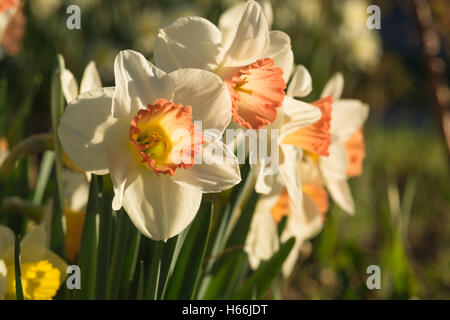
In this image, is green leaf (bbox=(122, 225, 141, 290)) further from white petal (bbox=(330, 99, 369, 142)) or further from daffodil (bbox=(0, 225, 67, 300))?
white petal (bbox=(330, 99, 369, 142))

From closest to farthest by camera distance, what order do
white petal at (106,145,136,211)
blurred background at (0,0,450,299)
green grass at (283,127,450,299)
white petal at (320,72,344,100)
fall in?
1. white petal at (106,145,136,211)
2. white petal at (320,72,344,100)
3. green grass at (283,127,450,299)
4. blurred background at (0,0,450,299)

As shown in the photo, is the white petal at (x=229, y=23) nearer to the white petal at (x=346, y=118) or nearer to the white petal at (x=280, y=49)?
the white petal at (x=280, y=49)

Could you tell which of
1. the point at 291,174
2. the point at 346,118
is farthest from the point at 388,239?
the point at 291,174

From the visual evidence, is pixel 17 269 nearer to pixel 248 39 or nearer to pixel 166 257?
pixel 166 257

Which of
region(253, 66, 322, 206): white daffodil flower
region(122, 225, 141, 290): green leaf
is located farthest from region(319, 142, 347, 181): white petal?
region(122, 225, 141, 290): green leaf

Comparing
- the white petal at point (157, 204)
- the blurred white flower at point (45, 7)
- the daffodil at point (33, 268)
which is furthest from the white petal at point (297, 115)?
the blurred white flower at point (45, 7)
